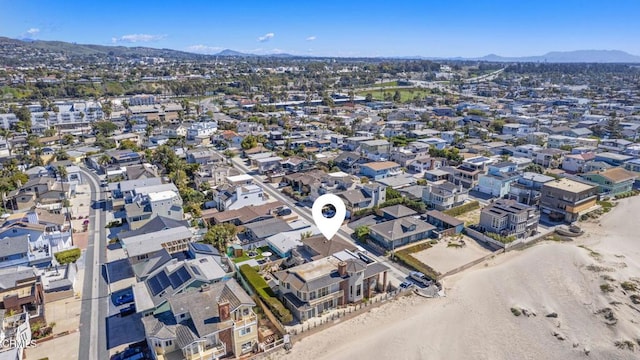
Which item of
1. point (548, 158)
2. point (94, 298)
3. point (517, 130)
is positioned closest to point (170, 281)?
point (94, 298)

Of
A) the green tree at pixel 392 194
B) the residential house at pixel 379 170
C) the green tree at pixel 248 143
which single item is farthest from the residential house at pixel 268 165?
the green tree at pixel 392 194

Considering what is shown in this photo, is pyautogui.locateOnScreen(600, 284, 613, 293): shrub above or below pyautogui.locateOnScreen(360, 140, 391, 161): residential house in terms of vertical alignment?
below

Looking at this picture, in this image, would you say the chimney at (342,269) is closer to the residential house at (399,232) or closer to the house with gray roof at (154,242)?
the residential house at (399,232)

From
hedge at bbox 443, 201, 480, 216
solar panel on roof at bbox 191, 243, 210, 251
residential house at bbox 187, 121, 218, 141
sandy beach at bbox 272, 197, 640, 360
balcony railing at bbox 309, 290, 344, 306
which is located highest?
A: residential house at bbox 187, 121, 218, 141

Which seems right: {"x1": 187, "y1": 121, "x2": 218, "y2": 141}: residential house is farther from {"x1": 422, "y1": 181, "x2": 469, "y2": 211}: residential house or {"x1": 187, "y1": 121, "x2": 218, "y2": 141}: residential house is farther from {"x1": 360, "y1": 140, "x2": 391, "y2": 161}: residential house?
{"x1": 422, "y1": 181, "x2": 469, "y2": 211}: residential house

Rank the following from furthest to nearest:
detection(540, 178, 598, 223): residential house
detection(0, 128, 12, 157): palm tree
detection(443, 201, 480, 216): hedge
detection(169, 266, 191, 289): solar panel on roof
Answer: detection(0, 128, 12, 157): palm tree
detection(443, 201, 480, 216): hedge
detection(540, 178, 598, 223): residential house
detection(169, 266, 191, 289): solar panel on roof

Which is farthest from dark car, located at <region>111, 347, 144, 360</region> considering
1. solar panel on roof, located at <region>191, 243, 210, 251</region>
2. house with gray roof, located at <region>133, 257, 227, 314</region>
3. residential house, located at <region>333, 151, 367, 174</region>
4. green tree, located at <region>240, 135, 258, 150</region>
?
green tree, located at <region>240, 135, 258, 150</region>

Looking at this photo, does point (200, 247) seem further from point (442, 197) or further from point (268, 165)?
point (268, 165)
